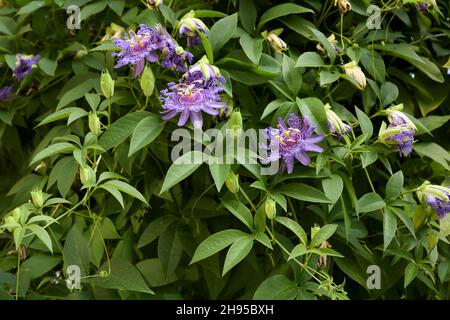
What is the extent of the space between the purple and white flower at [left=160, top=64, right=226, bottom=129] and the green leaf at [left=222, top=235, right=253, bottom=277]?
19 cm

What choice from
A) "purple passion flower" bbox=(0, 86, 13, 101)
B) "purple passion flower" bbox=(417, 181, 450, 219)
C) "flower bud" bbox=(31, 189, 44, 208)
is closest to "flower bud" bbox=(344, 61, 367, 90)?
"purple passion flower" bbox=(417, 181, 450, 219)

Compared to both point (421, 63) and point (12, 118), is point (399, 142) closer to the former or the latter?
point (421, 63)

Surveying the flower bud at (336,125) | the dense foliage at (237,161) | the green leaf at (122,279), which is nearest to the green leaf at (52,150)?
the dense foliage at (237,161)

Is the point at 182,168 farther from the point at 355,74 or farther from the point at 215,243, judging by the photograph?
the point at 355,74

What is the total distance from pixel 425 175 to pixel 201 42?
0.52 m

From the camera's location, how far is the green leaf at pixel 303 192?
1025mm

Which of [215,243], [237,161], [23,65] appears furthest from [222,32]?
[23,65]

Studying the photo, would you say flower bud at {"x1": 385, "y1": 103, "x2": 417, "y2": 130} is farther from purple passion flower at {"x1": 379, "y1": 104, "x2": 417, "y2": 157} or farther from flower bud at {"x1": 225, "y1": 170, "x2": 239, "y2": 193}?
flower bud at {"x1": 225, "y1": 170, "x2": 239, "y2": 193}

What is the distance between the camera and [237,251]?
98 centimetres

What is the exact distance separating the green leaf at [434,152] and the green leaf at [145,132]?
0.49 metres

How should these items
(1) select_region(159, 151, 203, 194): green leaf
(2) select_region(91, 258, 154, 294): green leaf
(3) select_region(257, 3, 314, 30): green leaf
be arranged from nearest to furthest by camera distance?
(1) select_region(159, 151, 203, 194): green leaf → (2) select_region(91, 258, 154, 294): green leaf → (3) select_region(257, 3, 314, 30): green leaf

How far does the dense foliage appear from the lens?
1.03m

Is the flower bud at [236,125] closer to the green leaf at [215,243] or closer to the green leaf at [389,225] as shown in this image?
the green leaf at [215,243]

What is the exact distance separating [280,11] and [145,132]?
1.14 feet
